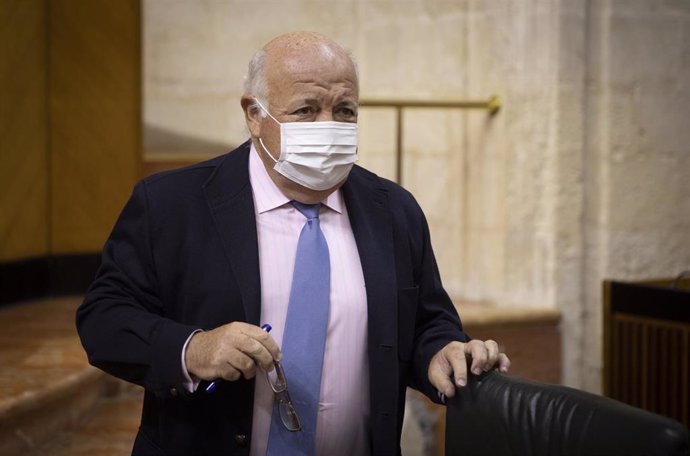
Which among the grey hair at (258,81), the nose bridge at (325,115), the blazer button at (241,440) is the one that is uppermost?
the grey hair at (258,81)

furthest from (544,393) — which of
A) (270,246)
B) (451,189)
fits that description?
(451,189)

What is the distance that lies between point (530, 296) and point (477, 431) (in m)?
3.34

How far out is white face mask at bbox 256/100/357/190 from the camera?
2.30 m

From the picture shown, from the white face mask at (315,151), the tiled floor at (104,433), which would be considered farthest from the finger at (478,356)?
the tiled floor at (104,433)

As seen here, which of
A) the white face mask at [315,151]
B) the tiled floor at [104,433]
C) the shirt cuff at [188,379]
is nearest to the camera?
the shirt cuff at [188,379]

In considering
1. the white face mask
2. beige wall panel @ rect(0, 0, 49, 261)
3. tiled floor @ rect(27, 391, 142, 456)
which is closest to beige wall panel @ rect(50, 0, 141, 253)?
beige wall panel @ rect(0, 0, 49, 261)

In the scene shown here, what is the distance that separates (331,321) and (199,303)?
0.29 metres

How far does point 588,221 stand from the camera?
5398 mm

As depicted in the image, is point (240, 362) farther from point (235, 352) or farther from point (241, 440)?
point (241, 440)

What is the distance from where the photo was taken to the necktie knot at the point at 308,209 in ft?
7.78

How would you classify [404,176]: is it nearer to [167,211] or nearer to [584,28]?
[584,28]

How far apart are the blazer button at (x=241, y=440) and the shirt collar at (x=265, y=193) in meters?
0.48

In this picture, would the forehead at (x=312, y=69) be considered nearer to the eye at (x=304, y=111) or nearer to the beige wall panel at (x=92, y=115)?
the eye at (x=304, y=111)

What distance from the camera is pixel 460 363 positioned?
7.30 ft
